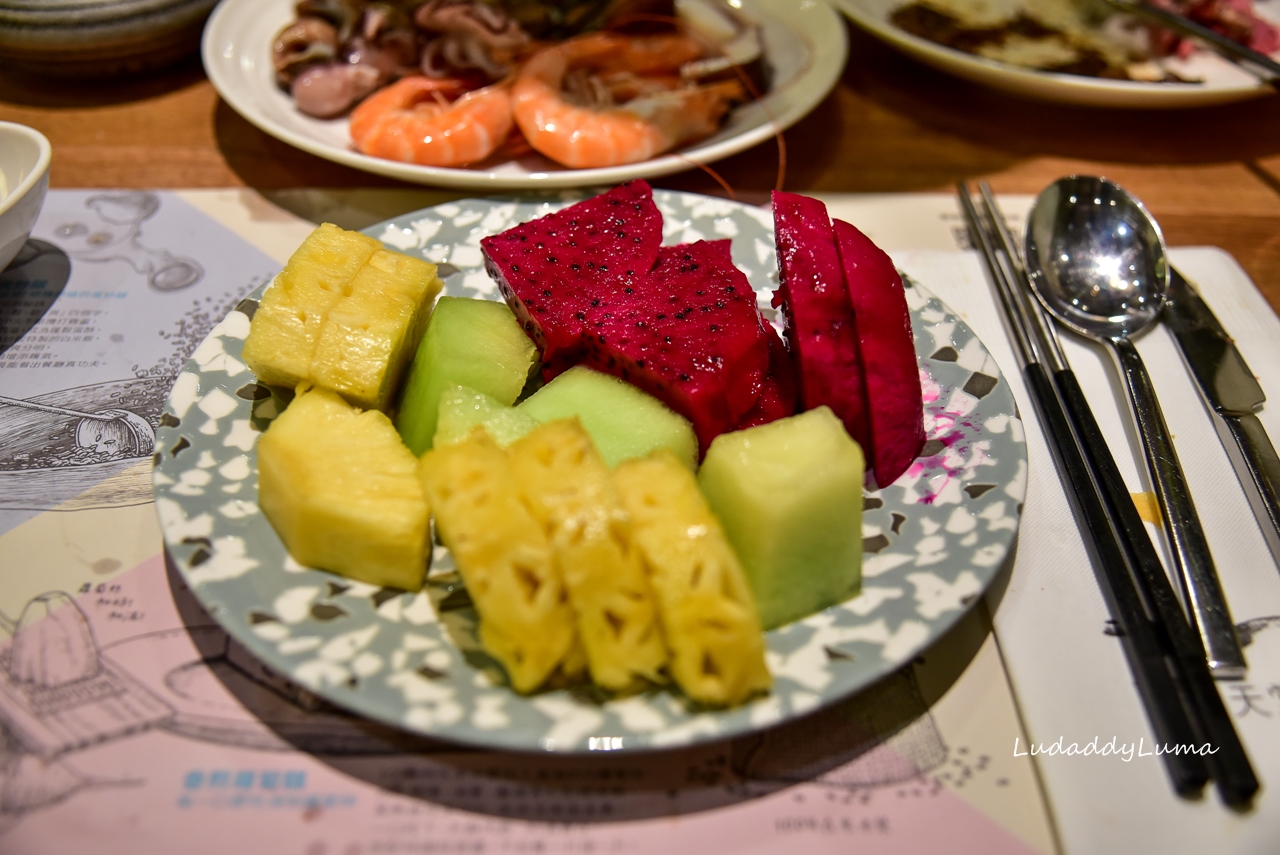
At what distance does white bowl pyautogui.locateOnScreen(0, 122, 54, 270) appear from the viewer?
158 cm

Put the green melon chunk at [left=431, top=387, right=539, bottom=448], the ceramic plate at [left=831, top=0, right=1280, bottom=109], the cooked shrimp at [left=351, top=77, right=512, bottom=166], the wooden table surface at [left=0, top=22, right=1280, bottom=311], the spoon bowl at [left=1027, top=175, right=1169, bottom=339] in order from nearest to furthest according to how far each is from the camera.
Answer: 1. the green melon chunk at [left=431, top=387, right=539, bottom=448]
2. the spoon bowl at [left=1027, top=175, right=1169, bottom=339]
3. the cooked shrimp at [left=351, top=77, right=512, bottom=166]
4. the wooden table surface at [left=0, top=22, right=1280, bottom=311]
5. the ceramic plate at [left=831, top=0, right=1280, bottom=109]

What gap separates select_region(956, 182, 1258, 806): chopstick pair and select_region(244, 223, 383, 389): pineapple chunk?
4.27ft

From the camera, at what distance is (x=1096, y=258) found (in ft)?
Answer: 6.11

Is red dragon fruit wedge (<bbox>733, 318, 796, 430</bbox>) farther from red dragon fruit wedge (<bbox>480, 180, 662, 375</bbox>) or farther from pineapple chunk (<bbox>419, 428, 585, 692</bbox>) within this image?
pineapple chunk (<bbox>419, 428, 585, 692</bbox>)

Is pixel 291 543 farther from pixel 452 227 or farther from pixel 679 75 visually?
pixel 679 75

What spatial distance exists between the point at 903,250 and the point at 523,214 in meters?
0.92

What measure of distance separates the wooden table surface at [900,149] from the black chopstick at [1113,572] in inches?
30.1

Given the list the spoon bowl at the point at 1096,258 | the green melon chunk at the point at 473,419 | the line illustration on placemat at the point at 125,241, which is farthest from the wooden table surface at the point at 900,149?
the green melon chunk at the point at 473,419

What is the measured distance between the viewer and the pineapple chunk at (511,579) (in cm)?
97

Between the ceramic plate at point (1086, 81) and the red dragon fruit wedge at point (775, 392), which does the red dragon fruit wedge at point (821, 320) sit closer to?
the red dragon fruit wedge at point (775, 392)

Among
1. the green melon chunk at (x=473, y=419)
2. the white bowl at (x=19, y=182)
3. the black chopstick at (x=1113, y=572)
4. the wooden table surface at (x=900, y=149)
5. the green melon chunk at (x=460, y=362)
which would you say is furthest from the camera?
the wooden table surface at (x=900, y=149)

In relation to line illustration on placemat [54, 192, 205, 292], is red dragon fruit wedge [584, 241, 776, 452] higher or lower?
higher

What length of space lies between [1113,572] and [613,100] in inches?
73.5

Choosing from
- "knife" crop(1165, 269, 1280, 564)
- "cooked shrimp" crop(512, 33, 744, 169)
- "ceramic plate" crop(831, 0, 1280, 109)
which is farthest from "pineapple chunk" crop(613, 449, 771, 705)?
"ceramic plate" crop(831, 0, 1280, 109)
